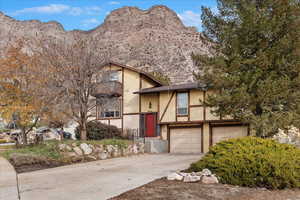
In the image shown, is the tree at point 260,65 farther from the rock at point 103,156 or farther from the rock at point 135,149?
the rock at point 135,149

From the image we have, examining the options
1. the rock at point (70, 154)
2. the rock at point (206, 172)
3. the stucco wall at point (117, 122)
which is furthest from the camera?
the stucco wall at point (117, 122)

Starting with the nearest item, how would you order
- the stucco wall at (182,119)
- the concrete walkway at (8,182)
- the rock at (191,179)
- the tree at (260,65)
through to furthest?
1. the concrete walkway at (8,182)
2. the rock at (191,179)
3. the tree at (260,65)
4. the stucco wall at (182,119)

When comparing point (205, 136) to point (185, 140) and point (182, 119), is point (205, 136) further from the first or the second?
point (182, 119)

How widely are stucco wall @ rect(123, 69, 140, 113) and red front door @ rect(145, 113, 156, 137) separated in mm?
1167

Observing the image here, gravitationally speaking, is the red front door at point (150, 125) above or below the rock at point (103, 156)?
above

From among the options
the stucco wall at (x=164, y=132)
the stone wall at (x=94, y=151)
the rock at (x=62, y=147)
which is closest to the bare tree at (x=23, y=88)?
the rock at (x=62, y=147)

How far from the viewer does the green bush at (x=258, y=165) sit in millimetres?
8195

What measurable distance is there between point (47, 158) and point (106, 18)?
113995mm

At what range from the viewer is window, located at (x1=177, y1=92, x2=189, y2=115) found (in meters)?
23.4

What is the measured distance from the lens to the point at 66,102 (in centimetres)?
1730

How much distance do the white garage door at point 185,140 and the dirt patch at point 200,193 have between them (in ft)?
47.9

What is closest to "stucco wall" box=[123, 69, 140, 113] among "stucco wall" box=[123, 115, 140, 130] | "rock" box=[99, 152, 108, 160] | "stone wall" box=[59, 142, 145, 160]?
"stucco wall" box=[123, 115, 140, 130]

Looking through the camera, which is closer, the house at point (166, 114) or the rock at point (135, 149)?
the rock at point (135, 149)

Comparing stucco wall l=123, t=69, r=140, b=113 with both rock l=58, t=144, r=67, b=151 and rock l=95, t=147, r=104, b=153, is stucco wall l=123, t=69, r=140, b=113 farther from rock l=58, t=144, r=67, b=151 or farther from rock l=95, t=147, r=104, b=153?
rock l=58, t=144, r=67, b=151
